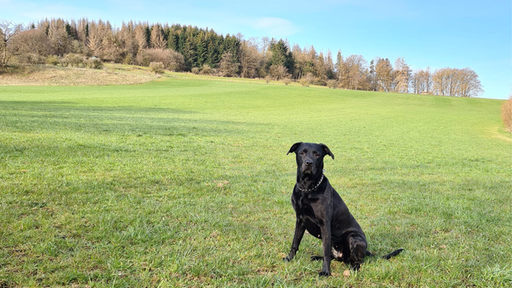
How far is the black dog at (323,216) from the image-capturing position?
4.05 meters

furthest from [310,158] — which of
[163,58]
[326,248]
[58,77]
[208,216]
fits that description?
[163,58]

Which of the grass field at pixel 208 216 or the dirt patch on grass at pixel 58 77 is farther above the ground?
the dirt patch on grass at pixel 58 77

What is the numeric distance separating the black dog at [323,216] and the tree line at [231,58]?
84.4 meters

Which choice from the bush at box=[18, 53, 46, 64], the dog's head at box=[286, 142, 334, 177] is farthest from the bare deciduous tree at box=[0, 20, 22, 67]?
the dog's head at box=[286, 142, 334, 177]

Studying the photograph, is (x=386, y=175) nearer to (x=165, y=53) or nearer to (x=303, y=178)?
(x=303, y=178)

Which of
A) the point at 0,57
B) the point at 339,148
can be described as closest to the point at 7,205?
the point at 339,148

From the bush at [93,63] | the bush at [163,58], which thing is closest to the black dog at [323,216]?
the bush at [93,63]

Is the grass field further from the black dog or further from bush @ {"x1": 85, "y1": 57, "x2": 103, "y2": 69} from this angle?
bush @ {"x1": 85, "y1": 57, "x2": 103, "y2": 69}

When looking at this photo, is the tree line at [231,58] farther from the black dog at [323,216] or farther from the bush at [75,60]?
the black dog at [323,216]

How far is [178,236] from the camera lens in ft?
15.6

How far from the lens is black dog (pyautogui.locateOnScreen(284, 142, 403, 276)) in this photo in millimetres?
4047

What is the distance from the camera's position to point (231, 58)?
110938 mm

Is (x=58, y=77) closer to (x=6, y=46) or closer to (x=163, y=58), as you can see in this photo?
(x=6, y=46)

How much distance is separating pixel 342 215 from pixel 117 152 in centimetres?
918
